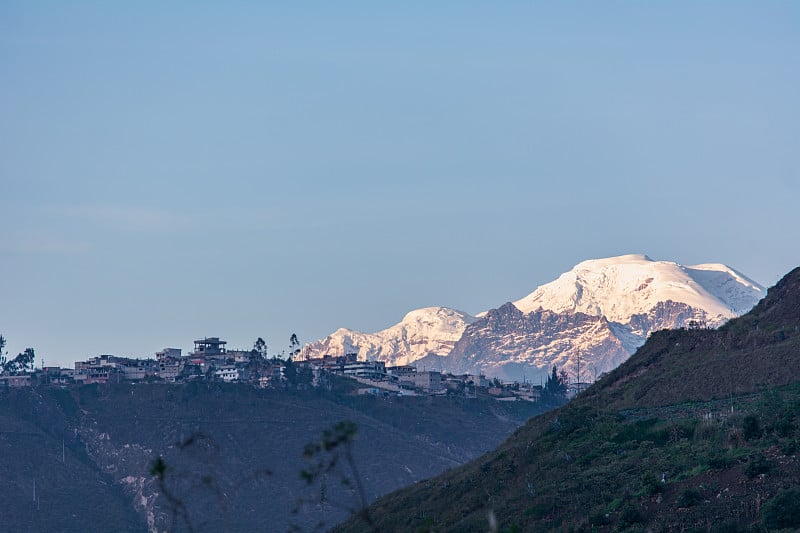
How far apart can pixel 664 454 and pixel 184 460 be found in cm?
12083

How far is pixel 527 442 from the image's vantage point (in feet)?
255

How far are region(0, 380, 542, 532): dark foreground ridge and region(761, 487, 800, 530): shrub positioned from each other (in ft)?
337

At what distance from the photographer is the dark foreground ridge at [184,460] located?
152 m

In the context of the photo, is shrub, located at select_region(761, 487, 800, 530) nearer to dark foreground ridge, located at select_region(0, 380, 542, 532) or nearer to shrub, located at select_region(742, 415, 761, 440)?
shrub, located at select_region(742, 415, 761, 440)

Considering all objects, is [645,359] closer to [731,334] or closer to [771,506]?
[731,334]

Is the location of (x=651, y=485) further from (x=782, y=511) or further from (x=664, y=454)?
(x=782, y=511)

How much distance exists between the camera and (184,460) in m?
172

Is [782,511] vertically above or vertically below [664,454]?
below

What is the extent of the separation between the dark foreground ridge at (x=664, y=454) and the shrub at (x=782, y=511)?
0.05 m

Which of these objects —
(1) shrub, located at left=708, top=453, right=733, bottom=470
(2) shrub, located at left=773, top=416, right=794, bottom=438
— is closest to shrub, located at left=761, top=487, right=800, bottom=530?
(1) shrub, located at left=708, top=453, right=733, bottom=470

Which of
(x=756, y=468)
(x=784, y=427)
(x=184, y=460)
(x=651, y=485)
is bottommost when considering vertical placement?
(x=651, y=485)

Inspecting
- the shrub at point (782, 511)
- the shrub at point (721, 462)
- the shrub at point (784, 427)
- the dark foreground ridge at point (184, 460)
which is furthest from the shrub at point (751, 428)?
the dark foreground ridge at point (184, 460)

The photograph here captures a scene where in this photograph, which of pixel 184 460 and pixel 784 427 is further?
pixel 184 460

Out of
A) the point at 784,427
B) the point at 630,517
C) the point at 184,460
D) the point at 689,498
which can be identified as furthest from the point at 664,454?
the point at 184,460
